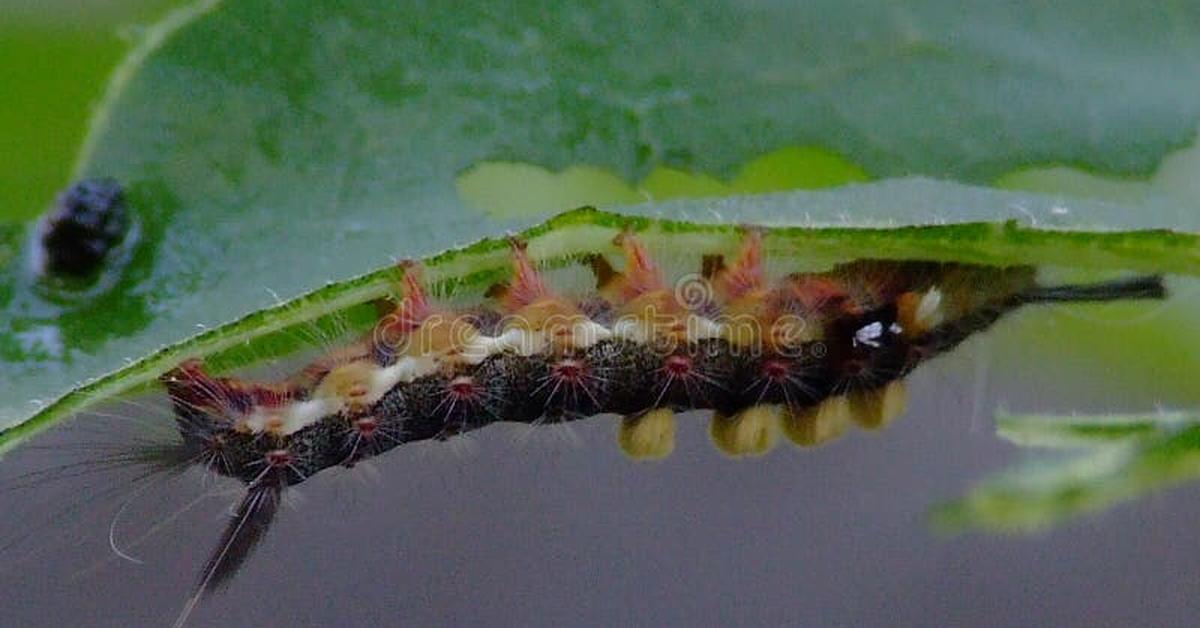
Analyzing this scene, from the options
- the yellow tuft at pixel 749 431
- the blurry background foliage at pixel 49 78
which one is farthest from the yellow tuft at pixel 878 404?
the blurry background foliage at pixel 49 78

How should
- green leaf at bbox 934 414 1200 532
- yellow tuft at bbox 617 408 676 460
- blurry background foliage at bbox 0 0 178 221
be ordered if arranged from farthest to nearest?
yellow tuft at bbox 617 408 676 460 → blurry background foliage at bbox 0 0 178 221 → green leaf at bbox 934 414 1200 532

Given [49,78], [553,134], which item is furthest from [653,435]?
[49,78]

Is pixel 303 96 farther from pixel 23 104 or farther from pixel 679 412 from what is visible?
pixel 679 412

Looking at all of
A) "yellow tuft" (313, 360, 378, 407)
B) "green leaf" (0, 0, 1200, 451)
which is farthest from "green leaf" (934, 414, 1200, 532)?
"yellow tuft" (313, 360, 378, 407)

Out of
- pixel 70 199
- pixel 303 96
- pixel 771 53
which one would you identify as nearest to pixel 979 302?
pixel 771 53

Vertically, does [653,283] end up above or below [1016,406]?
above

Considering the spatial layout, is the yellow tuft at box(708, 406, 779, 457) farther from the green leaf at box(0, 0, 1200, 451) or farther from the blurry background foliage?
the blurry background foliage

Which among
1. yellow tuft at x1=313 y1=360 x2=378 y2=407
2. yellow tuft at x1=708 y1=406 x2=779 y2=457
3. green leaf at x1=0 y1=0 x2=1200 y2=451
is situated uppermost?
green leaf at x1=0 y1=0 x2=1200 y2=451
